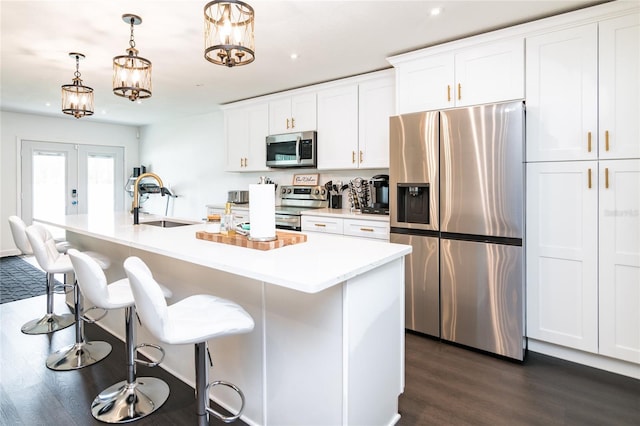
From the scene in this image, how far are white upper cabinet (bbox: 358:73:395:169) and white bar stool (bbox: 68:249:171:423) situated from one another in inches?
97.2

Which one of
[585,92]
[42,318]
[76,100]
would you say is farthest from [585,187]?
[42,318]

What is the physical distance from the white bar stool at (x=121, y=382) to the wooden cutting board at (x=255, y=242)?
388 millimetres

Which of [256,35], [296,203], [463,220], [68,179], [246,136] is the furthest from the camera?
[68,179]

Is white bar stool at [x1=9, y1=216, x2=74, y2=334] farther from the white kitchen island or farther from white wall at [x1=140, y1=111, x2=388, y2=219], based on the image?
white wall at [x1=140, y1=111, x2=388, y2=219]

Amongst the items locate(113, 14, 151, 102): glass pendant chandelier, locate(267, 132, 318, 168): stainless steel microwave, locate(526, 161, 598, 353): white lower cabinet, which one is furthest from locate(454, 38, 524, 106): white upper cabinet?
locate(113, 14, 151, 102): glass pendant chandelier

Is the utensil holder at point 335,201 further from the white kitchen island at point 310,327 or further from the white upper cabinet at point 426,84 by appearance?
the white kitchen island at point 310,327

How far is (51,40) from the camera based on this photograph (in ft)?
9.59

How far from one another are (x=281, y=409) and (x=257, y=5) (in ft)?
7.90

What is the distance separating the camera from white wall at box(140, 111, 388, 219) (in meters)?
5.83

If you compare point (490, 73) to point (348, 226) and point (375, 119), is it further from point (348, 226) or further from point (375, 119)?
point (348, 226)

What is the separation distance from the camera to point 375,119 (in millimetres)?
3725

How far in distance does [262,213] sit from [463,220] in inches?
64.6

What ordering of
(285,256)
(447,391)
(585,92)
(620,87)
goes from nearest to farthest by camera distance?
(285,256) < (447,391) < (620,87) < (585,92)

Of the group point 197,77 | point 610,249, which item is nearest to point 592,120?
point 610,249
